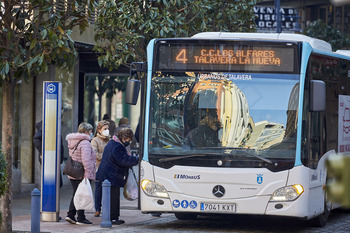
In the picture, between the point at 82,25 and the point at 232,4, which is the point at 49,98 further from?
the point at 232,4

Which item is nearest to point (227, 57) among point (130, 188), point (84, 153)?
point (84, 153)

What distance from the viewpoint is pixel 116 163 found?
419 inches

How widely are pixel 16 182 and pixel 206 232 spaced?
7.42 meters

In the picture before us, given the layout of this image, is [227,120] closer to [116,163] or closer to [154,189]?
[154,189]

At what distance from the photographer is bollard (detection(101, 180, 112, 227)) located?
32.6ft

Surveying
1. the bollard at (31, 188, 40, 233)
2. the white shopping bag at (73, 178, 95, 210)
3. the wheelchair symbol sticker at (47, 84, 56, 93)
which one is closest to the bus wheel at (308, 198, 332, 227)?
the white shopping bag at (73, 178, 95, 210)

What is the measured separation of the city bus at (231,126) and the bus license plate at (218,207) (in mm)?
13

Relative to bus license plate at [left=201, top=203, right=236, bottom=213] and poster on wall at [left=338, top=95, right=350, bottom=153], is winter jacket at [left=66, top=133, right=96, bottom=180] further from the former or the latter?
poster on wall at [left=338, top=95, right=350, bottom=153]

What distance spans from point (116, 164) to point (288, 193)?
276 cm

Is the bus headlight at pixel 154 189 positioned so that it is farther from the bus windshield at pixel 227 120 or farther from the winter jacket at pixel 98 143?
the winter jacket at pixel 98 143

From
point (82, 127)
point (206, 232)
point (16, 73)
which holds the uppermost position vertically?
point (16, 73)

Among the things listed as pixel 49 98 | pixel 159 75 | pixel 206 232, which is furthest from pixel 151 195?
pixel 49 98

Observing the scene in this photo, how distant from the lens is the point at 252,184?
9320 mm

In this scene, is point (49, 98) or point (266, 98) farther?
point (49, 98)
